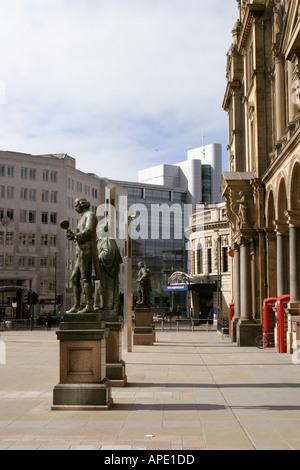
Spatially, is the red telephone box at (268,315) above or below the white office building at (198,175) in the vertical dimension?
below

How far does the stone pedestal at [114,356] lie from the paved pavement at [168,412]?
0.37 metres

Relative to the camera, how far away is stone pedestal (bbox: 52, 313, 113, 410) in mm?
11523

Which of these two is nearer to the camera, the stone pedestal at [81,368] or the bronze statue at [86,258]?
A: the stone pedestal at [81,368]

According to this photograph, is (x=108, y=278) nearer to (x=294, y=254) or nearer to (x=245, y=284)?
(x=294, y=254)

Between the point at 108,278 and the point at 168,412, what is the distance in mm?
5701

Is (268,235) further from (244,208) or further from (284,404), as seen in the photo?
(284,404)

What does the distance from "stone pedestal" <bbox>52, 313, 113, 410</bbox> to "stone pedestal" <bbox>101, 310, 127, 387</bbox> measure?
302 centimetres

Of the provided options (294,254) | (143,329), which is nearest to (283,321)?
(294,254)

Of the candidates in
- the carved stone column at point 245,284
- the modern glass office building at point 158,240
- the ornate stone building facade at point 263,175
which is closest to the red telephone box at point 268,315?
the ornate stone building facade at point 263,175

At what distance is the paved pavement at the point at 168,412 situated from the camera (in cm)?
870

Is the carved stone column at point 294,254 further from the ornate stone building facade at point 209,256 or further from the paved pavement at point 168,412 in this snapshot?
the ornate stone building facade at point 209,256

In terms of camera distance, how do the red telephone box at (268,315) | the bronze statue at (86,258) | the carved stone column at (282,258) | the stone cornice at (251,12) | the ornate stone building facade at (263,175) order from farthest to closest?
the stone cornice at (251,12) → the red telephone box at (268,315) → the carved stone column at (282,258) → the ornate stone building facade at (263,175) → the bronze statue at (86,258)

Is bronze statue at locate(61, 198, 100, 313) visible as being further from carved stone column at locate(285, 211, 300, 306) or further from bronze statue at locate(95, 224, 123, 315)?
carved stone column at locate(285, 211, 300, 306)
